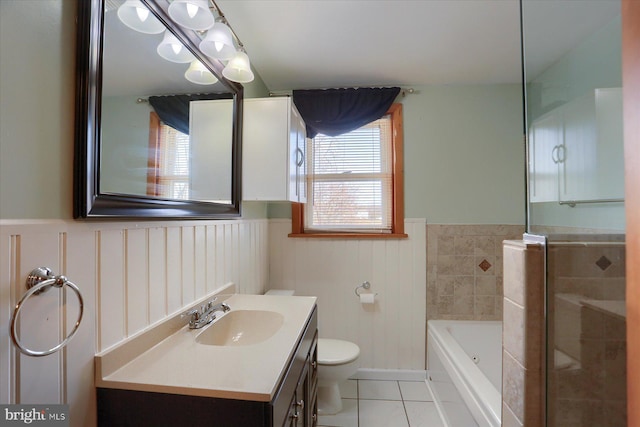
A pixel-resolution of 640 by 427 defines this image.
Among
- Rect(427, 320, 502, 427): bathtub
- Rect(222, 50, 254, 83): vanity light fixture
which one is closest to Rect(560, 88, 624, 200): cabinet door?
Rect(427, 320, 502, 427): bathtub

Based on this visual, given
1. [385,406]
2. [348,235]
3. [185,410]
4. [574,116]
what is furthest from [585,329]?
[348,235]

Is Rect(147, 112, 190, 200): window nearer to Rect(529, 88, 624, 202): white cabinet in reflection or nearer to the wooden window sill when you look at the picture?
the wooden window sill

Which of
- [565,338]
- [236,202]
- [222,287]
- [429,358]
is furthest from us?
[429,358]

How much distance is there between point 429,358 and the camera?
7.69ft

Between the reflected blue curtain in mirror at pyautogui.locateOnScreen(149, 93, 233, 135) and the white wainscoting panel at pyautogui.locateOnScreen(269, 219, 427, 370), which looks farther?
the white wainscoting panel at pyautogui.locateOnScreen(269, 219, 427, 370)

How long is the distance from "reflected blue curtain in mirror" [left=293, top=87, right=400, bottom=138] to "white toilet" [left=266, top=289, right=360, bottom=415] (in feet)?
5.55

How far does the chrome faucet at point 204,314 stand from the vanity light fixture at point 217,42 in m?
1.15

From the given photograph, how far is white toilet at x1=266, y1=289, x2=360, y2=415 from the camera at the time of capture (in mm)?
1911

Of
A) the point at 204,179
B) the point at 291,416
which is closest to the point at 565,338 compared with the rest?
the point at 291,416

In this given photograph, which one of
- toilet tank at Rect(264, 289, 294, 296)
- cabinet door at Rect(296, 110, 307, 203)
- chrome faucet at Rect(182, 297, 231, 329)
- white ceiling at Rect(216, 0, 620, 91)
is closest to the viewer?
chrome faucet at Rect(182, 297, 231, 329)

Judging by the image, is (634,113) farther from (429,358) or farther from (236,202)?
(429,358)

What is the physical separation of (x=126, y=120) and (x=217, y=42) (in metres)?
0.60

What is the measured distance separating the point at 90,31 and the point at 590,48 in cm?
182

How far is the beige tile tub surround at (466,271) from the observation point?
2385 mm
